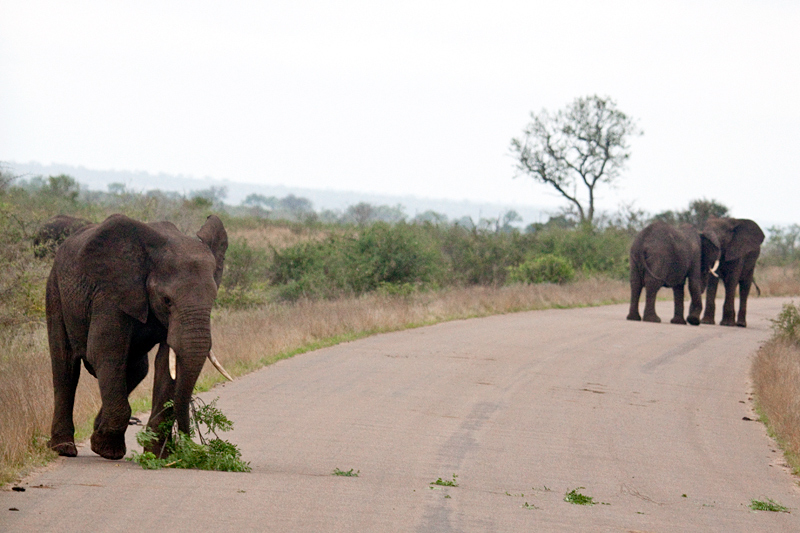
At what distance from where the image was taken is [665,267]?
24.8m

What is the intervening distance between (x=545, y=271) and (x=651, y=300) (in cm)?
1052

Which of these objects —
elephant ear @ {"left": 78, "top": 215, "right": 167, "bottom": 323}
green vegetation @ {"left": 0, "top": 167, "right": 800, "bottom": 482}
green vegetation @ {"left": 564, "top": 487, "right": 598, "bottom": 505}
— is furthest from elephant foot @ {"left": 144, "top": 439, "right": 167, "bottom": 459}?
green vegetation @ {"left": 564, "top": 487, "right": 598, "bottom": 505}

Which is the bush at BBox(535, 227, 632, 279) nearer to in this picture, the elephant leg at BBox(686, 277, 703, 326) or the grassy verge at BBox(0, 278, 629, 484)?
the grassy verge at BBox(0, 278, 629, 484)

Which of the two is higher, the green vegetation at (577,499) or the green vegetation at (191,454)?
the green vegetation at (577,499)

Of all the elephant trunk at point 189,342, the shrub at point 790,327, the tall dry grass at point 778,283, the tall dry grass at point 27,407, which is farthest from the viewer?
the tall dry grass at point 778,283

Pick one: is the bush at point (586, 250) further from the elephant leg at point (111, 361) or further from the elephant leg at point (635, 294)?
the elephant leg at point (111, 361)

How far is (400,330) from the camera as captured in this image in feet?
64.8

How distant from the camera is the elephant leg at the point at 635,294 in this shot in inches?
974

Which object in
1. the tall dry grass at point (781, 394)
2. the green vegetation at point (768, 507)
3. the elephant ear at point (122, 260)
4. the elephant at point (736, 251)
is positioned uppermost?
the elephant at point (736, 251)

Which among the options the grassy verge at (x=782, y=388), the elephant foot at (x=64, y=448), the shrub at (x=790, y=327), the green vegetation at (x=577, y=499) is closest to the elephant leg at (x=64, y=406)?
the elephant foot at (x=64, y=448)

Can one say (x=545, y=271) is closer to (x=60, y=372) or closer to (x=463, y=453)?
(x=463, y=453)

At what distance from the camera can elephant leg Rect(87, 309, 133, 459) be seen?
7781 millimetres

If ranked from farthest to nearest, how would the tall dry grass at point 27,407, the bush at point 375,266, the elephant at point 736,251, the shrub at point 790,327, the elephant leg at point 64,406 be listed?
the elephant at point 736,251 < the bush at point 375,266 < the shrub at point 790,327 < the elephant leg at point 64,406 < the tall dry grass at point 27,407

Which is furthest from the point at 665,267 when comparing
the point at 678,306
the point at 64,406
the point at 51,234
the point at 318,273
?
the point at 64,406
